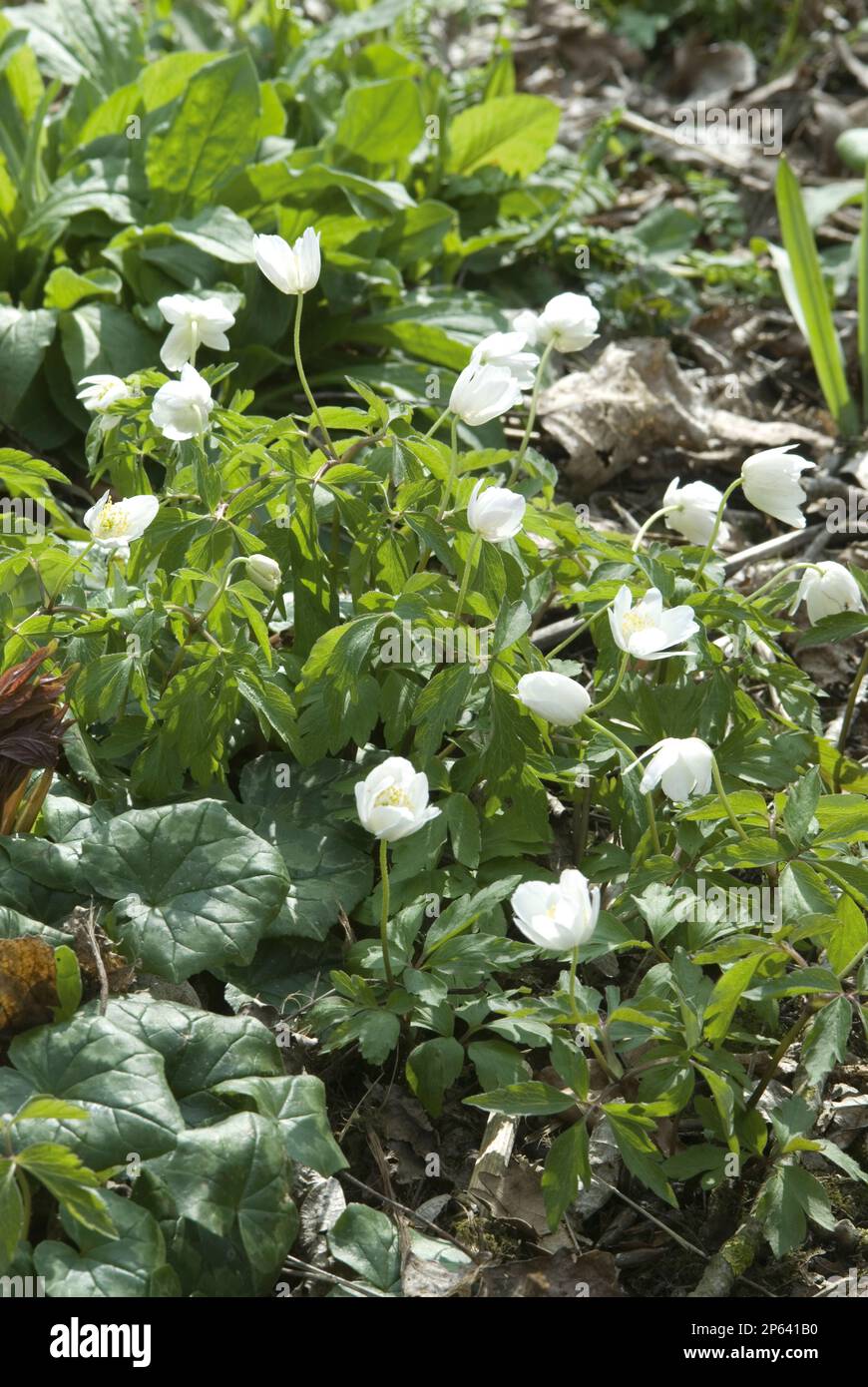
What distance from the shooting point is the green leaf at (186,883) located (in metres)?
2.06

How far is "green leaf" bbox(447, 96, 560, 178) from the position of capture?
A: 4.10 m

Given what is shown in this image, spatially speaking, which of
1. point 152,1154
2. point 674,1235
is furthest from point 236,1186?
point 674,1235

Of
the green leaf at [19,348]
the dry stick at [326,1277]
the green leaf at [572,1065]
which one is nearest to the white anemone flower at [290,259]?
the green leaf at [19,348]

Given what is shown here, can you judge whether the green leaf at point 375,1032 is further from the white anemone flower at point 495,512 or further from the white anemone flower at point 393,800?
the white anemone flower at point 495,512

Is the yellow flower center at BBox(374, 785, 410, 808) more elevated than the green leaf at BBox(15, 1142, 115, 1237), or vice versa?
the yellow flower center at BBox(374, 785, 410, 808)

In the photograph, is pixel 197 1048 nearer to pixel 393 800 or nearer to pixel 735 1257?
pixel 393 800

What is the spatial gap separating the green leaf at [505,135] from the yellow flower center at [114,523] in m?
2.49

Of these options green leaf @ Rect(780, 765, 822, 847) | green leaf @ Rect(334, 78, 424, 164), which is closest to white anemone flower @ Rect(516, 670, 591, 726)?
green leaf @ Rect(780, 765, 822, 847)

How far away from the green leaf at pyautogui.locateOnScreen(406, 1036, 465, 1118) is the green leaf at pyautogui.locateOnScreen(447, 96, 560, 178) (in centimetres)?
305

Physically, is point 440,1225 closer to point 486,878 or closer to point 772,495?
point 486,878

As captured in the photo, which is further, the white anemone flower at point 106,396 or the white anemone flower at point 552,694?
the white anemone flower at point 106,396

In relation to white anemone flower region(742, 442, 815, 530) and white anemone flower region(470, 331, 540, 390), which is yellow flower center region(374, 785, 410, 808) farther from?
white anemone flower region(742, 442, 815, 530)
